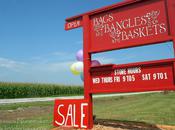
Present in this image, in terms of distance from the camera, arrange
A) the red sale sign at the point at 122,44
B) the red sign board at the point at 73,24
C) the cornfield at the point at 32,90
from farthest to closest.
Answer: the cornfield at the point at 32,90 → the red sign board at the point at 73,24 → the red sale sign at the point at 122,44

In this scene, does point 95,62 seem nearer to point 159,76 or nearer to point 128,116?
point 159,76

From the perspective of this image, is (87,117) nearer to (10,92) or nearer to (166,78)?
(166,78)

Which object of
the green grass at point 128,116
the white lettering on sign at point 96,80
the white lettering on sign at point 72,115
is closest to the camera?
the white lettering on sign at point 72,115

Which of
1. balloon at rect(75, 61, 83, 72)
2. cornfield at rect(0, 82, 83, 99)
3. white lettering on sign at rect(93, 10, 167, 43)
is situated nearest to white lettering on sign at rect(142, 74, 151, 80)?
white lettering on sign at rect(93, 10, 167, 43)

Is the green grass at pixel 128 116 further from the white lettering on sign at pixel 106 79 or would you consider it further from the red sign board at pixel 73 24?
the red sign board at pixel 73 24

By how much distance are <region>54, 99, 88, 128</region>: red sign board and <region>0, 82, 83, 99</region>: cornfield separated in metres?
31.2

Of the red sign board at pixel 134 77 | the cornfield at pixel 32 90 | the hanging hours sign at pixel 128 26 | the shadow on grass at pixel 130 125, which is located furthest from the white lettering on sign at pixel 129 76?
the cornfield at pixel 32 90

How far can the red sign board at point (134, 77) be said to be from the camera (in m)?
5.51

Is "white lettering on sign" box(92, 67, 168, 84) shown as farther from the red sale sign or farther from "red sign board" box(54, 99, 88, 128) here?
"red sign board" box(54, 99, 88, 128)

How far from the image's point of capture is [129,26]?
633 centimetres

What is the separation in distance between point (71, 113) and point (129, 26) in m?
2.47

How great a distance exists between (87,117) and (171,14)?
2.90 meters

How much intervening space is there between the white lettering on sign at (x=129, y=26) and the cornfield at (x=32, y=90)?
3190 cm

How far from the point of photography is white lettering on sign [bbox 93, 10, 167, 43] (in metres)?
5.91
